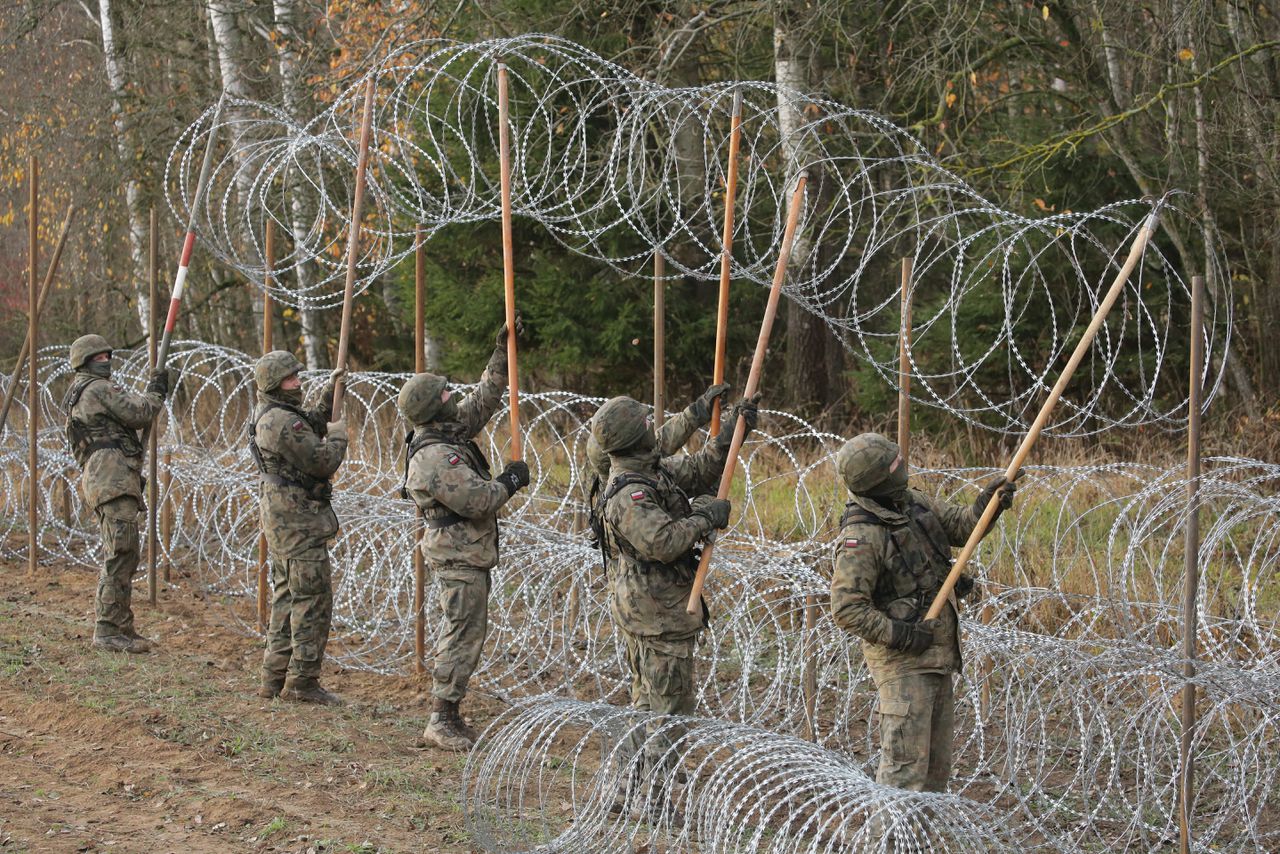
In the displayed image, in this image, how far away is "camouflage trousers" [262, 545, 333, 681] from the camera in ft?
28.5

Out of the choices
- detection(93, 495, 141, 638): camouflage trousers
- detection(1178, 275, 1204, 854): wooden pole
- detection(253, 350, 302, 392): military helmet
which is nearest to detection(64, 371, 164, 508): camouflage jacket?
detection(93, 495, 141, 638): camouflage trousers

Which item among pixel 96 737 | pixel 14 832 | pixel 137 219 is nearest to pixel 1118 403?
pixel 96 737

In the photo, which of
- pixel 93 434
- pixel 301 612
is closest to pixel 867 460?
pixel 301 612

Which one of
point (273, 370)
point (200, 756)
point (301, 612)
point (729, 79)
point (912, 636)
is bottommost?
point (200, 756)

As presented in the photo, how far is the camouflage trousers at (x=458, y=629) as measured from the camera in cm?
791

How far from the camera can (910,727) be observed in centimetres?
584

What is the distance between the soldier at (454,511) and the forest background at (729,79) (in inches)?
227

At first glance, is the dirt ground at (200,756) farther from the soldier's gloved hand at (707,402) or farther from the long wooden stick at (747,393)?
the soldier's gloved hand at (707,402)

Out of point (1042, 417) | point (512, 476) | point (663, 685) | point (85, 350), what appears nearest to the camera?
point (1042, 417)

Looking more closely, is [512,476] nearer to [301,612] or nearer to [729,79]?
[301,612]

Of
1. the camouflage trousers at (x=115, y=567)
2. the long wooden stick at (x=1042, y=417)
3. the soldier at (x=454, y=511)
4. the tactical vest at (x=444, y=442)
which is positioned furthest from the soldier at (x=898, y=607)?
the camouflage trousers at (x=115, y=567)

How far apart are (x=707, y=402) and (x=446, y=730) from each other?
260 centimetres

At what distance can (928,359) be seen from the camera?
14703 mm

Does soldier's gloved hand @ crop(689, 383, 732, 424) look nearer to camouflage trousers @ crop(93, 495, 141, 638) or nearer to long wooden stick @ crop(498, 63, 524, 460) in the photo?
long wooden stick @ crop(498, 63, 524, 460)
